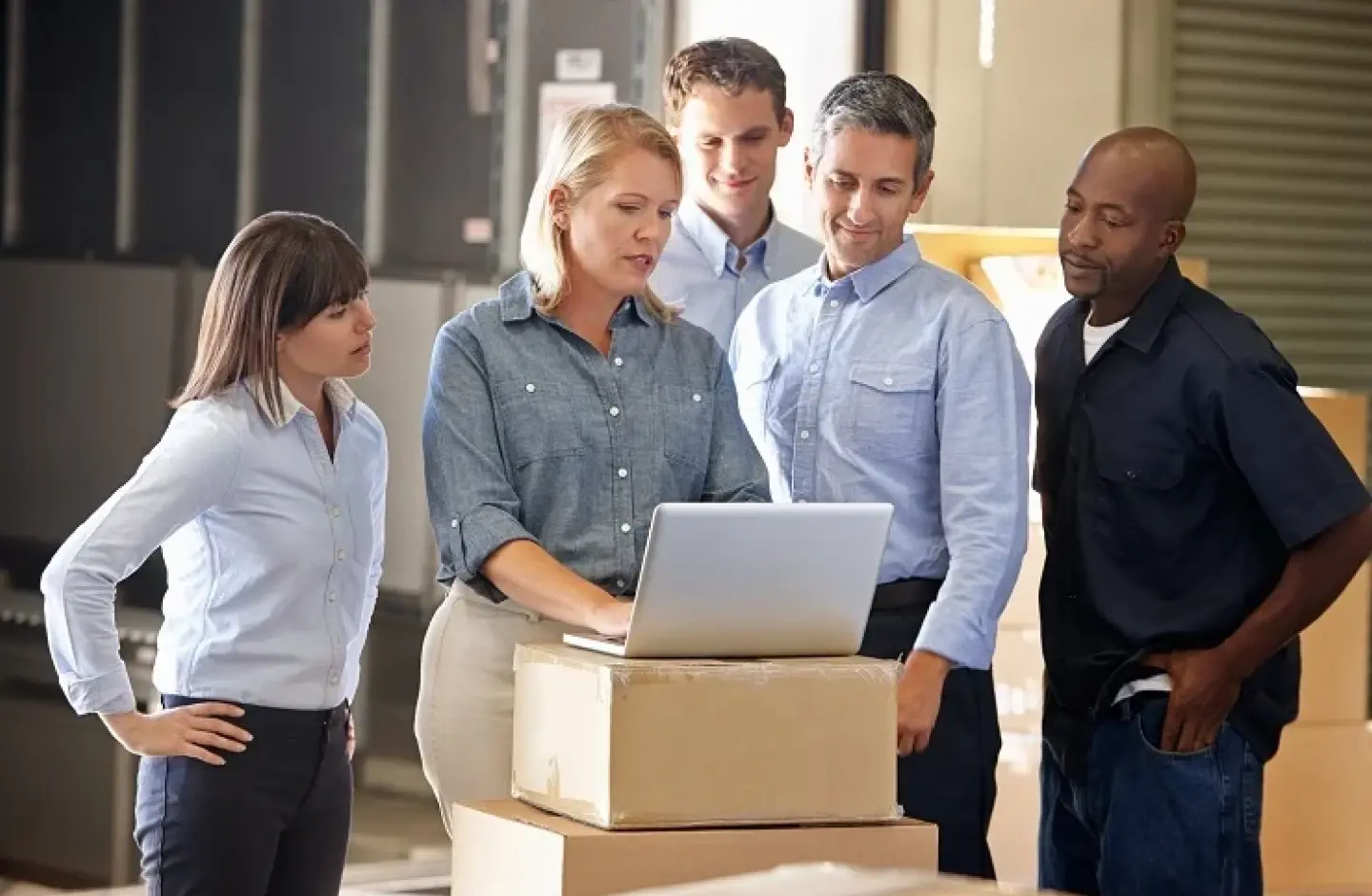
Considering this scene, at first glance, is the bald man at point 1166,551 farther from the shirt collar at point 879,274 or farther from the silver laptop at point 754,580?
the silver laptop at point 754,580

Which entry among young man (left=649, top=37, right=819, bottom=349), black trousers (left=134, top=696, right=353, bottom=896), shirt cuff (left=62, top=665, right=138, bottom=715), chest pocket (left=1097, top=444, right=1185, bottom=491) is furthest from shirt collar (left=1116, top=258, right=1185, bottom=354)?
shirt cuff (left=62, top=665, right=138, bottom=715)

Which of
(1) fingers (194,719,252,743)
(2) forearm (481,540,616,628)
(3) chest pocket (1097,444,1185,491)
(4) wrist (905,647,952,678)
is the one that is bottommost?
(1) fingers (194,719,252,743)

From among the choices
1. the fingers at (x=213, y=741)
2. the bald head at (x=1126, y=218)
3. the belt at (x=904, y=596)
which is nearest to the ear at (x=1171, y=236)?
the bald head at (x=1126, y=218)

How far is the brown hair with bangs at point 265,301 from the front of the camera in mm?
2227

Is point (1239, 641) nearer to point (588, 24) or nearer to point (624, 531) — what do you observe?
point (624, 531)

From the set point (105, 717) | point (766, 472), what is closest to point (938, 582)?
point (766, 472)

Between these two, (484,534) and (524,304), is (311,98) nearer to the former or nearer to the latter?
(524,304)

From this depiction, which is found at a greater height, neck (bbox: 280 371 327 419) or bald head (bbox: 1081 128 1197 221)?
bald head (bbox: 1081 128 1197 221)

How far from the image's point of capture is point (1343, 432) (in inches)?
150

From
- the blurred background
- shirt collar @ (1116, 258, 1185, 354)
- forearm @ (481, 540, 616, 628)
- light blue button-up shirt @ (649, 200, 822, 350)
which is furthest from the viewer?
the blurred background

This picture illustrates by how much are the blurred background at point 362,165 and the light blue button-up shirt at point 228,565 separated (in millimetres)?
2329

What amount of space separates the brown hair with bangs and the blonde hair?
228mm

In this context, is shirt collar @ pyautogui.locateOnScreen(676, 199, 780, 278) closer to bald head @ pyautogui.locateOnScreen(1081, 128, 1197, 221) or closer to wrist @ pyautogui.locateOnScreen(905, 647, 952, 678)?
bald head @ pyautogui.locateOnScreen(1081, 128, 1197, 221)

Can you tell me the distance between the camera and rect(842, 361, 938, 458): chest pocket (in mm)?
2436
